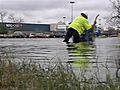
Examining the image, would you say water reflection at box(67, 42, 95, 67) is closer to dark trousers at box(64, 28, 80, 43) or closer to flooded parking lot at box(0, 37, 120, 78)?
flooded parking lot at box(0, 37, 120, 78)

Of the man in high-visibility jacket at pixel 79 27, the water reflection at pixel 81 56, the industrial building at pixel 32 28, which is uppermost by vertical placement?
the man in high-visibility jacket at pixel 79 27

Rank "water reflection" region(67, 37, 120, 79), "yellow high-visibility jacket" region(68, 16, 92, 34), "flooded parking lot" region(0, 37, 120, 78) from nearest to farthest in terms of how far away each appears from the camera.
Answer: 1. "water reflection" region(67, 37, 120, 79)
2. "flooded parking lot" region(0, 37, 120, 78)
3. "yellow high-visibility jacket" region(68, 16, 92, 34)

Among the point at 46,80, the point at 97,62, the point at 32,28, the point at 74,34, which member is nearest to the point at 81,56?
the point at 97,62

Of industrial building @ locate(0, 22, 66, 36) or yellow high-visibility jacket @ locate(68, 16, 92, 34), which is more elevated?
yellow high-visibility jacket @ locate(68, 16, 92, 34)

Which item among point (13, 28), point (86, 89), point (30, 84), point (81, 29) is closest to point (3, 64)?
point (30, 84)

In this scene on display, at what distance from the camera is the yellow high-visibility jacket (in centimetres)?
1775

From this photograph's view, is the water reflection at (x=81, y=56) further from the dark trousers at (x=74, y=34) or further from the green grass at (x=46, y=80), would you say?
the dark trousers at (x=74, y=34)

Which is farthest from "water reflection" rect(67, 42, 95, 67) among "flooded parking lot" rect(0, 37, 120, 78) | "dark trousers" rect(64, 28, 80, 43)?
"dark trousers" rect(64, 28, 80, 43)

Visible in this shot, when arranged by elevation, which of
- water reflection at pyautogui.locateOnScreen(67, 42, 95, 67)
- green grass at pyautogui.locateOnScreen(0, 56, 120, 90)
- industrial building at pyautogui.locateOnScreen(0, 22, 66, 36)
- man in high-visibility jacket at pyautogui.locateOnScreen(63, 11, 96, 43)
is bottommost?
industrial building at pyautogui.locateOnScreen(0, 22, 66, 36)

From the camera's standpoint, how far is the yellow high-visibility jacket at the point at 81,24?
17.8 metres

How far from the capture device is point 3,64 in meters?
7.29

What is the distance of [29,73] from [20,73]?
305 millimetres

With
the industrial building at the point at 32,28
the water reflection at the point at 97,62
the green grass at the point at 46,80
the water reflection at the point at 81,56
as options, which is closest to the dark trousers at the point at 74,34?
the water reflection at the point at 81,56

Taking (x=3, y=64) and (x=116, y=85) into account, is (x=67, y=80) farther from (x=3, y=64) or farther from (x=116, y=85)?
(x=3, y=64)
